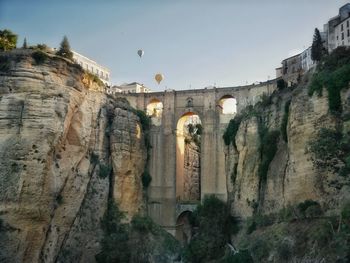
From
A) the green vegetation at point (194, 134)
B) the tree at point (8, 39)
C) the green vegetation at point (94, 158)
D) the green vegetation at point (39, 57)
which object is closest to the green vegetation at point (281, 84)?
the green vegetation at point (194, 134)

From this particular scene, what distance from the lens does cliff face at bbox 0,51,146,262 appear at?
41.6m

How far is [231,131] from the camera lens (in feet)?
167

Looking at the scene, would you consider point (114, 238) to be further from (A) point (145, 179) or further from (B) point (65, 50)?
(B) point (65, 50)

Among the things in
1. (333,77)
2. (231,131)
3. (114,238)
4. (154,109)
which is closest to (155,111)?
(154,109)

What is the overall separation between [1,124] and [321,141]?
79.2ft

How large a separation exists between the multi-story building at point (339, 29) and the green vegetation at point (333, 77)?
15.5 feet

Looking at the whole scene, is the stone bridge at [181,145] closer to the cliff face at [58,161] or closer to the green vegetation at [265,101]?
the green vegetation at [265,101]

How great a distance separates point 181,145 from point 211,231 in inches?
429

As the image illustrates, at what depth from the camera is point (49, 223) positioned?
43500mm

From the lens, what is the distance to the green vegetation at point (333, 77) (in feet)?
124

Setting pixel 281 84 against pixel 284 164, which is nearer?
pixel 284 164

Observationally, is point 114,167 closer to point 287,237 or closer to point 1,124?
point 1,124

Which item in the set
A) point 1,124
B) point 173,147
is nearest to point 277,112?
point 173,147

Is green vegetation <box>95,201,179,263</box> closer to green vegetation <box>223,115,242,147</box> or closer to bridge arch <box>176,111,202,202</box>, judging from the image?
bridge arch <box>176,111,202,202</box>
